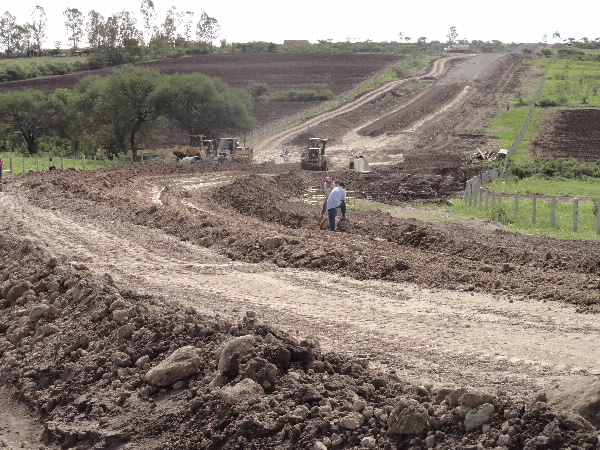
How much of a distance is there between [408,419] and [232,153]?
1760 inches

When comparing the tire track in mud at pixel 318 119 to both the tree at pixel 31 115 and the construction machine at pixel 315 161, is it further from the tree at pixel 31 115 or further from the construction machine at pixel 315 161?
the tree at pixel 31 115

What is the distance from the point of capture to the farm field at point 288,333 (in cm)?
906

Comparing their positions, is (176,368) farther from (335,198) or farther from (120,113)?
(120,113)

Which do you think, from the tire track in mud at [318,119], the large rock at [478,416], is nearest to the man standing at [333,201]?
the large rock at [478,416]

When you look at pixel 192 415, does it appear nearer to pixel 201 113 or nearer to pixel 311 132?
pixel 201 113

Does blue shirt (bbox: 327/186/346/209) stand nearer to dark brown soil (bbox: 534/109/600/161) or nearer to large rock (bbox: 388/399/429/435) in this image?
large rock (bbox: 388/399/429/435)

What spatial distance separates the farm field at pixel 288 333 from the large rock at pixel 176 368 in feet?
0.07

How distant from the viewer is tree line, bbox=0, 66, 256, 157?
58031mm

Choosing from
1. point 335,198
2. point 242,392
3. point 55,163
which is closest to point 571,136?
point 55,163

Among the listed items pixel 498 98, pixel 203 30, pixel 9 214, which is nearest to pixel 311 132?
pixel 498 98

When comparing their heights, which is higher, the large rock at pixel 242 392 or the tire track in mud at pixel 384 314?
the tire track in mud at pixel 384 314

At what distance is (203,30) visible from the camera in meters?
162

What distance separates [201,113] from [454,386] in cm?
5530

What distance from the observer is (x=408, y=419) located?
28.3ft
